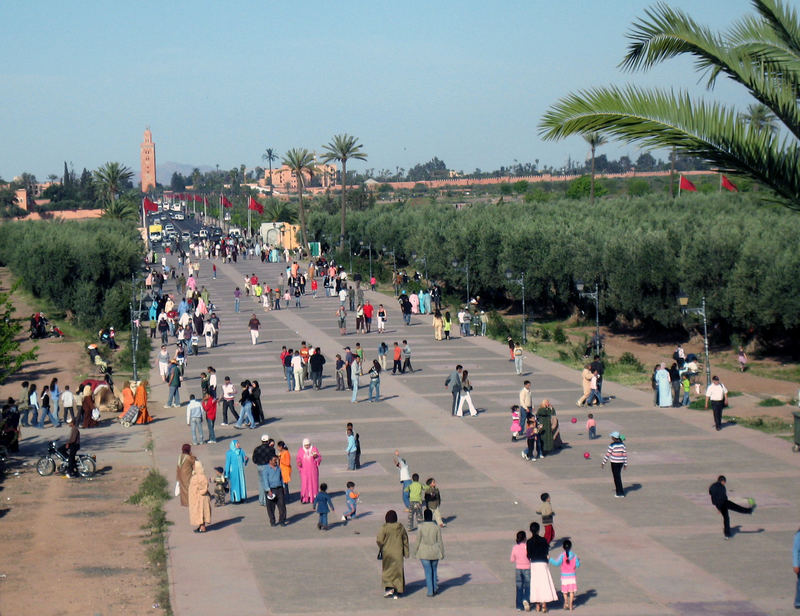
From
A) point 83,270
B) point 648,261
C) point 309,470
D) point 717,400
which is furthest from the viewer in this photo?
point 83,270

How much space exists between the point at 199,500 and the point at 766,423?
1351 cm

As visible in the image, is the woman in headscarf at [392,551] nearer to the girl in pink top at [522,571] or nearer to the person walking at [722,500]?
the girl in pink top at [522,571]

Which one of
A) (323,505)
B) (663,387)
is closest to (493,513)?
(323,505)

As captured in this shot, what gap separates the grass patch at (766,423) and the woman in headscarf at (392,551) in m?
12.5

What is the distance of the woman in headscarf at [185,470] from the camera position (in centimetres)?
1617

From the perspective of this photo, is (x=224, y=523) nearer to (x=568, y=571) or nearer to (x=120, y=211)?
(x=568, y=571)

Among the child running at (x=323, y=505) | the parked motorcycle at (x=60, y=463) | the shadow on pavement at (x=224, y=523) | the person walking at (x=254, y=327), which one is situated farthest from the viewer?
the person walking at (x=254, y=327)

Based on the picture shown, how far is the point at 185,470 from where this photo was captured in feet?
53.5

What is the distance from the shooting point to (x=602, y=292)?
43656 mm

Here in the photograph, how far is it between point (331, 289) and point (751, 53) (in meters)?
47.0

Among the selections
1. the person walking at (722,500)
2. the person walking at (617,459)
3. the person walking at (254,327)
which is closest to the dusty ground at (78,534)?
the person walking at (617,459)

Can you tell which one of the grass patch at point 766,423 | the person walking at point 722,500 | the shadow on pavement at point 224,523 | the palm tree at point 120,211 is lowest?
the shadow on pavement at point 224,523

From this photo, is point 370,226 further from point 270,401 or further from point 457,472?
point 457,472

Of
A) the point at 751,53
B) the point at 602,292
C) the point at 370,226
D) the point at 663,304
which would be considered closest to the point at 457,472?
the point at 751,53
